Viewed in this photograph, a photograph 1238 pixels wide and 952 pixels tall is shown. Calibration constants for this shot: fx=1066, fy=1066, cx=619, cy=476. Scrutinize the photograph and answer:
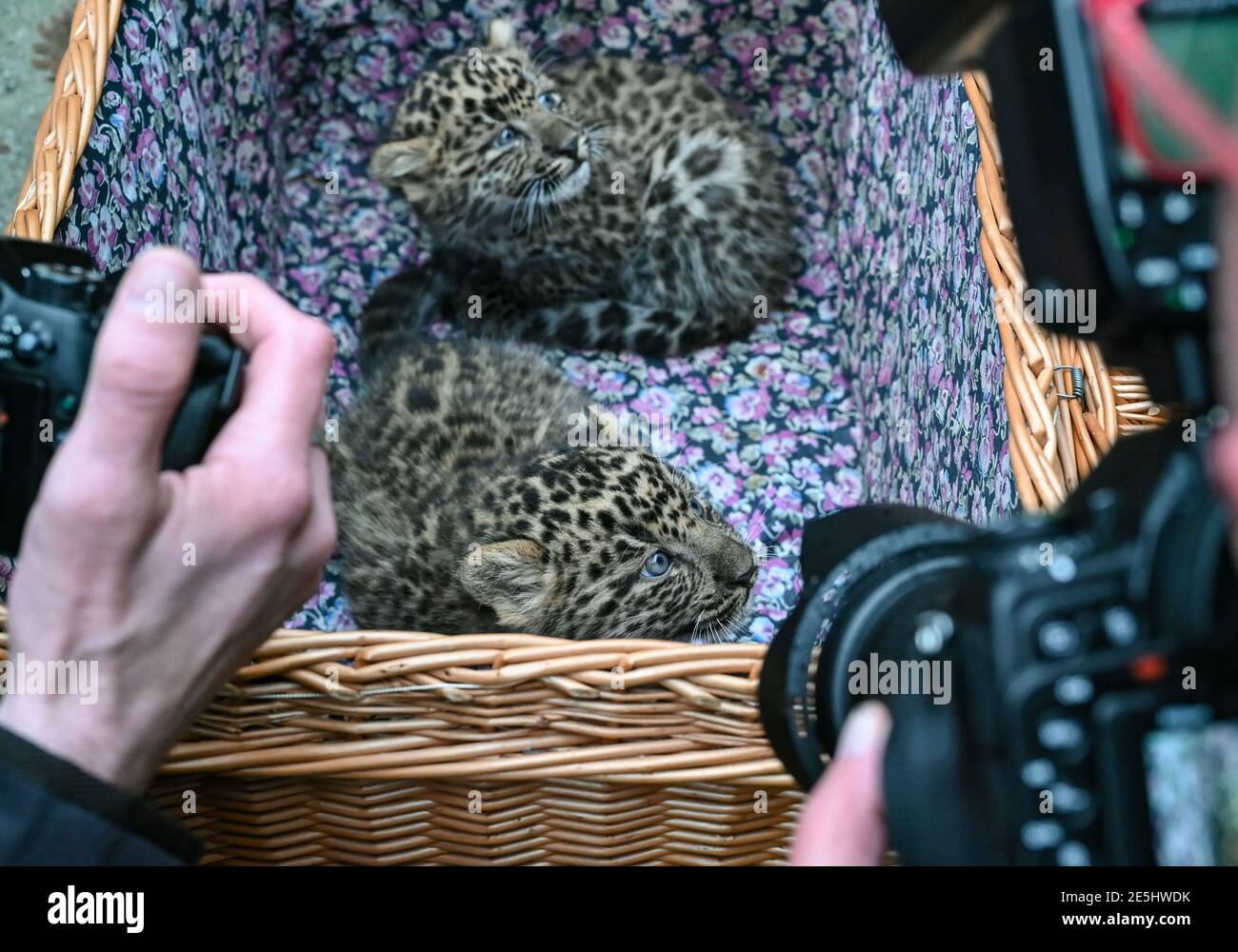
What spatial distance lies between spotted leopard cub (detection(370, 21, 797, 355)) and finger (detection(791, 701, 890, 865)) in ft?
5.63

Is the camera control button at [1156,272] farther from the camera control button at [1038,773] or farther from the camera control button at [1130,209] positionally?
the camera control button at [1038,773]

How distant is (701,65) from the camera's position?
2.65m

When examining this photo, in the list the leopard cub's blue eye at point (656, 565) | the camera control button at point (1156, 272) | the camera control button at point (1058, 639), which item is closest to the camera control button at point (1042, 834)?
the camera control button at point (1058, 639)

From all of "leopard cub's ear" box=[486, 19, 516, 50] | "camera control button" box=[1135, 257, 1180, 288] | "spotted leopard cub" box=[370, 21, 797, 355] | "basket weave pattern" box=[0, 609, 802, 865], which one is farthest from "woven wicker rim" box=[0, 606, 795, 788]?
"leopard cub's ear" box=[486, 19, 516, 50]

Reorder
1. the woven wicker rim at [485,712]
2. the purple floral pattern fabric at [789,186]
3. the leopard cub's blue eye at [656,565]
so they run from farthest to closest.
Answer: the purple floral pattern fabric at [789,186], the leopard cub's blue eye at [656,565], the woven wicker rim at [485,712]

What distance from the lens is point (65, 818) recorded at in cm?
84

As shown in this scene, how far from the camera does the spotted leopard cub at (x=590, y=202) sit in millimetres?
2320

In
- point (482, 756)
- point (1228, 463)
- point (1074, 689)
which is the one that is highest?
point (1228, 463)

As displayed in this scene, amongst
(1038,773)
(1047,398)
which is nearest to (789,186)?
(1047,398)

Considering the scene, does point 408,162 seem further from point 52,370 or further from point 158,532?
point 158,532

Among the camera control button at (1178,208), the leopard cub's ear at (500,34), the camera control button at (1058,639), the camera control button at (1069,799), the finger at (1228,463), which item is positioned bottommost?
the camera control button at (1069,799)

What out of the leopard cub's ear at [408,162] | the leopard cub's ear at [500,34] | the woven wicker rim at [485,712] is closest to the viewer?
the woven wicker rim at [485,712]

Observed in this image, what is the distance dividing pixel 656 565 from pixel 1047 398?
659mm

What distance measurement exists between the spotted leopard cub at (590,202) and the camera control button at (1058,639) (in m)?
1.81
